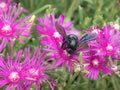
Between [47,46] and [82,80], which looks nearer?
[47,46]

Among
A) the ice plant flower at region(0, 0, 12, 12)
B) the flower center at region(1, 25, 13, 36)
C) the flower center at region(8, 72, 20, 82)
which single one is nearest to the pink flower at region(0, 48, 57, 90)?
the flower center at region(8, 72, 20, 82)

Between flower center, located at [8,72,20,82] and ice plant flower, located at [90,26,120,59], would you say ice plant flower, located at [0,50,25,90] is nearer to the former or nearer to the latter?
flower center, located at [8,72,20,82]

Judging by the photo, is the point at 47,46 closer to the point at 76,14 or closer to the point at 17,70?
the point at 17,70

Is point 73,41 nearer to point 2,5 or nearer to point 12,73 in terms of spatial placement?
point 12,73

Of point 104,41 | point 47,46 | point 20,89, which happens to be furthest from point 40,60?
point 104,41

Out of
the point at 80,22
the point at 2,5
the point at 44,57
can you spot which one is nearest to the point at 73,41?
the point at 44,57

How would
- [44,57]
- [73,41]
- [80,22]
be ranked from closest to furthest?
[73,41] → [44,57] → [80,22]
